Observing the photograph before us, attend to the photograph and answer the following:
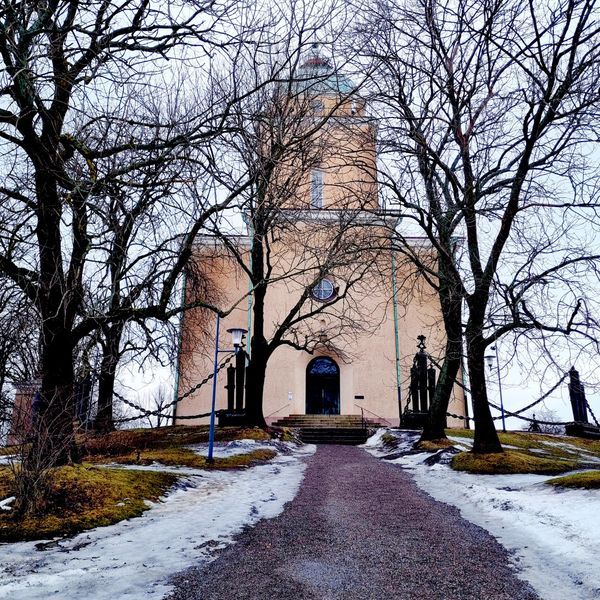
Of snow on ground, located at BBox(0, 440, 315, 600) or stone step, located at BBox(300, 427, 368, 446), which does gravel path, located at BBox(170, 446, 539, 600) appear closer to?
snow on ground, located at BBox(0, 440, 315, 600)

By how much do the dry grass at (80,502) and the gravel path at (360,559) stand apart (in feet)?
4.47

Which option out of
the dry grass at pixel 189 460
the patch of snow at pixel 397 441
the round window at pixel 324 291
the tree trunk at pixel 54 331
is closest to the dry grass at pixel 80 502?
the tree trunk at pixel 54 331

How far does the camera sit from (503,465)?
7.84 metres

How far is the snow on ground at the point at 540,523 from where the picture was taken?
3100 millimetres

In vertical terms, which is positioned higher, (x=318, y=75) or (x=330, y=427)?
(x=318, y=75)

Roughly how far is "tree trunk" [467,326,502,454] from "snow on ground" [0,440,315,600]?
4245 mm

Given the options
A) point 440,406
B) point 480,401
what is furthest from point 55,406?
point 440,406

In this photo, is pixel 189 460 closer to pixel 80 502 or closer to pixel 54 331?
pixel 54 331

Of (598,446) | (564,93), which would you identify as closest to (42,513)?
(564,93)

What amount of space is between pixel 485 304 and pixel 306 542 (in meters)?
6.14

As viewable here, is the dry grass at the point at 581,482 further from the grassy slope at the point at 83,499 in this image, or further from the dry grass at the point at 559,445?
the dry grass at the point at 559,445

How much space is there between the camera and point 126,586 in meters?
2.94

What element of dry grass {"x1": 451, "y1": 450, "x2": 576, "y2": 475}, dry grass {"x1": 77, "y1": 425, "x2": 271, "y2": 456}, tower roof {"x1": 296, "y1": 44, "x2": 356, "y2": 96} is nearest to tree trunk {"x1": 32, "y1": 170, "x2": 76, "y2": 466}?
tower roof {"x1": 296, "y1": 44, "x2": 356, "y2": 96}

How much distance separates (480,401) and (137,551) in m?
6.83
